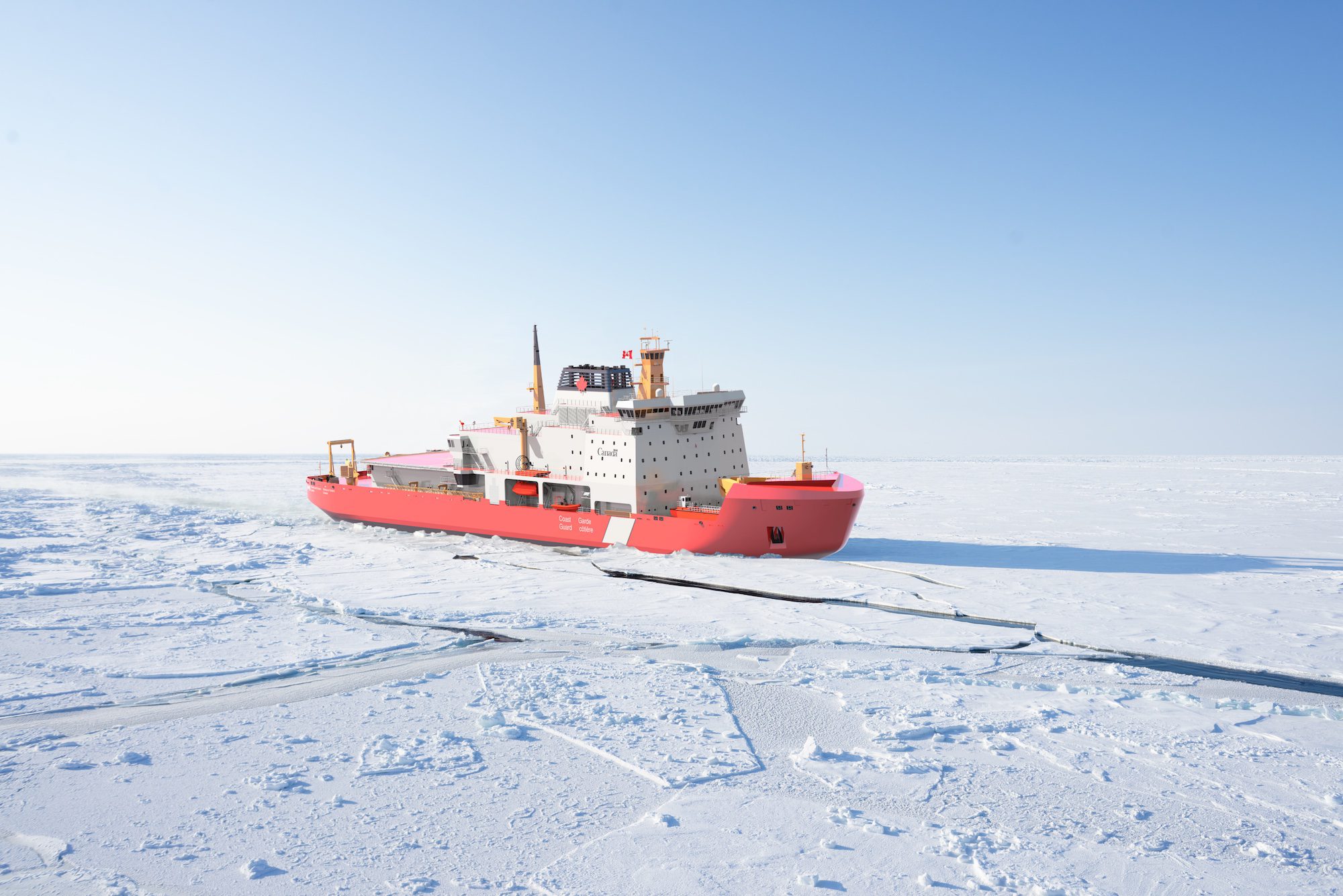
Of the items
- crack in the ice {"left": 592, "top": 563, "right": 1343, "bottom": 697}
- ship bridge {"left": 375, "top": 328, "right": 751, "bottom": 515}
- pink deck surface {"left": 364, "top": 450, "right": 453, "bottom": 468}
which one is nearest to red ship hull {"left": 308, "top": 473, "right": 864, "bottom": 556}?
ship bridge {"left": 375, "top": 328, "right": 751, "bottom": 515}

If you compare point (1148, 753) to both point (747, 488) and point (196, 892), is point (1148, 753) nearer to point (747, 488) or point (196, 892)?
point (196, 892)

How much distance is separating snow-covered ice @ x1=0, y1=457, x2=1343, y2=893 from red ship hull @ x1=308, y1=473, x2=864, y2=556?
0.63m

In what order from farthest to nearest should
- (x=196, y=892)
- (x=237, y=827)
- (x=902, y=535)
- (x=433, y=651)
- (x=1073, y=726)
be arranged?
(x=902, y=535) < (x=433, y=651) < (x=1073, y=726) < (x=237, y=827) < (x=196, y=892)

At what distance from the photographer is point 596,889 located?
161 inches

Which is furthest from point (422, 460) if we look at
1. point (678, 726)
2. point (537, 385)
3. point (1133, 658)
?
point (1133, 658)

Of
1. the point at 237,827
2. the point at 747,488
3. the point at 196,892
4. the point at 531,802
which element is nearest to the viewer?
the point at 196,892

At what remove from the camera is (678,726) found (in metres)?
6.54

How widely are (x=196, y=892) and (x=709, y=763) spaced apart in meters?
3.31

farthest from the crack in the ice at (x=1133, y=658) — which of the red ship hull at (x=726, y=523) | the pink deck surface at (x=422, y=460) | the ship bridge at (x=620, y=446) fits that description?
the pink deck surface at (x=422, y=460)

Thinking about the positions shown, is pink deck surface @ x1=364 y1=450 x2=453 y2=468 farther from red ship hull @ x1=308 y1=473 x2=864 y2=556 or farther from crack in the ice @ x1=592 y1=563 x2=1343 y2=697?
crack in the ice @ x1=592 y1=563 x2=1343 y2=697

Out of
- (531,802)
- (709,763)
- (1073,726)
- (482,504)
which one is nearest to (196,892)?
(531,802)

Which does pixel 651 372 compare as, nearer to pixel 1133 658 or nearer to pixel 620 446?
pixel 620 446

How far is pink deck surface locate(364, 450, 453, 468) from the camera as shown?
22.3 metres

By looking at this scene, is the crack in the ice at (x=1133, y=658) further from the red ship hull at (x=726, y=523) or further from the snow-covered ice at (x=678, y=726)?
the red ship hull at (x=726, y=523)
